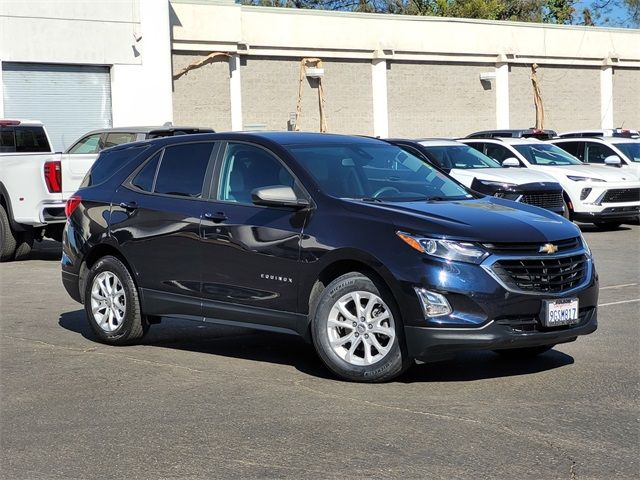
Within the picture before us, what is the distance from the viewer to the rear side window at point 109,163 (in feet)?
32.9

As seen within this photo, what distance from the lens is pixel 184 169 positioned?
9398 mm

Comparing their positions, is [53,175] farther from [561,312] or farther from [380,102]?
[380,102]

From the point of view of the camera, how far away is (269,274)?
841cm

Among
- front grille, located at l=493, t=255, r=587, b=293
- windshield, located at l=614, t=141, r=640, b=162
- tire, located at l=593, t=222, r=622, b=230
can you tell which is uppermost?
windshield, located at l=614, t=141, r=640, b=162

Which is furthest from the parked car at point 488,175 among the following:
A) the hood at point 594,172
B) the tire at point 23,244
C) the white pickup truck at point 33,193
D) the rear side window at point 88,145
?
the tire at point 23,244

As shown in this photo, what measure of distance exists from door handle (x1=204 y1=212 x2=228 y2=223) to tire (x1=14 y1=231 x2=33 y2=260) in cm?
900

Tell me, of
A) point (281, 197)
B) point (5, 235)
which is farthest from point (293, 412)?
point (5, 235)

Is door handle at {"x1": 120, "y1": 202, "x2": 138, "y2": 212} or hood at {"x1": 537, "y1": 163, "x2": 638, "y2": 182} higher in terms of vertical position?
hood at {"x1": 537, "y1": 163, "x2": 638, "y2": 182}

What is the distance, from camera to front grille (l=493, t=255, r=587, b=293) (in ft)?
25.1

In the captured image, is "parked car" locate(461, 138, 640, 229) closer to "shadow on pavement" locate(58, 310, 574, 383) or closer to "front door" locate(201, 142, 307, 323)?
"shadow on pavement" locate(58, 310, 574, 383)

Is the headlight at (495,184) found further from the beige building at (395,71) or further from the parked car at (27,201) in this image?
the beige building at (395,71)

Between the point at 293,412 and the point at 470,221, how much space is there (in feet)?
6.13

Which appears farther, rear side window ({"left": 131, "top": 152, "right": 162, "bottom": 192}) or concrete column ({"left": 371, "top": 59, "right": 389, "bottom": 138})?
concrete column ({"left": 371, "top": 59, "right": 389, "bottom": 138})

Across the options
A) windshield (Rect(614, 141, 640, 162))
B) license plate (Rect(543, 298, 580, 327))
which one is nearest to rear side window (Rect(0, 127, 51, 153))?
windshield (Rect(614, 141, 640, 162))
